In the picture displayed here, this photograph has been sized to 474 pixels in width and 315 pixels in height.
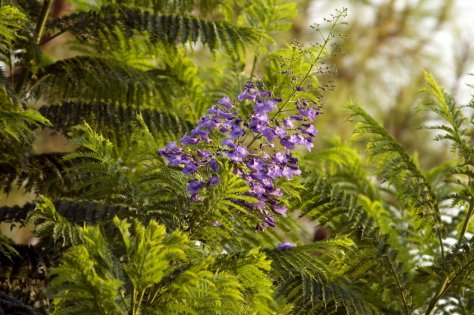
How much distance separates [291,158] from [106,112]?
121 cm

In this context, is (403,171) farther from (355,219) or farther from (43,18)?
(43,18)

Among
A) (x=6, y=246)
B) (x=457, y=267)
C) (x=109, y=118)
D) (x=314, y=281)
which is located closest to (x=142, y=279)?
(x=314, y=281)

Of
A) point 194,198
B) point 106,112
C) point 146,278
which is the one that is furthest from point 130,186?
point 106,112

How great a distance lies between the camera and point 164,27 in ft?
11.9

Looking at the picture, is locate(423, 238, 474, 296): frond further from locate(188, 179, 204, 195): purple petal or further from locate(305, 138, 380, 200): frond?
locate(305, 138, 380, 200): frond

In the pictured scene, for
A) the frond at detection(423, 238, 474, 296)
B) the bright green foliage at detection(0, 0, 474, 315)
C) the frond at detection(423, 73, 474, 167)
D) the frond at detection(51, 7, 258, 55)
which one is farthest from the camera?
the frond at detection(51, 7, 258, 55)

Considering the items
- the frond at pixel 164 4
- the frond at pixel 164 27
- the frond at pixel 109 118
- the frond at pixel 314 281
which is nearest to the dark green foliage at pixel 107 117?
the frond at pixel 109 118

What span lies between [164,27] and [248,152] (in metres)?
1.07

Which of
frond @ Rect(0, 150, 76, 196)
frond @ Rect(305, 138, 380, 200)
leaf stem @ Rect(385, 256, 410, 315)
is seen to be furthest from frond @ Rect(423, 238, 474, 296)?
frond @ Rect(0, 150, 76, 196)

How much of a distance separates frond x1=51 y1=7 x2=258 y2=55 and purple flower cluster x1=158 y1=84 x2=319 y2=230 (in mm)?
768

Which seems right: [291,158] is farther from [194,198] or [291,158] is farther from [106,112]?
[106,112]

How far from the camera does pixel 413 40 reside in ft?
32.2

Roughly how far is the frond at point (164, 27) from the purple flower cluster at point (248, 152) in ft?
2.52

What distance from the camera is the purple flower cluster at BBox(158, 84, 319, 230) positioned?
2.71m
